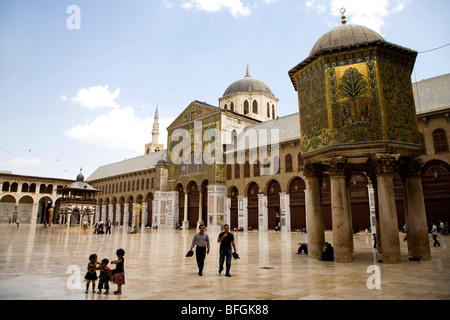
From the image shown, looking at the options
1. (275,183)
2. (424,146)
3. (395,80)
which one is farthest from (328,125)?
(275,183)

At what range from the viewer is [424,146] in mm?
22344

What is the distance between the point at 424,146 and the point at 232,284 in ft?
69.9

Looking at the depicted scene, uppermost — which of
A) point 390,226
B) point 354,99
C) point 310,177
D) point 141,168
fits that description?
point 141,168

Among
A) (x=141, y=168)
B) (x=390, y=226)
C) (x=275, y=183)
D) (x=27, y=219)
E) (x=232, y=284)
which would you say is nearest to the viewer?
(x=232, y=284)

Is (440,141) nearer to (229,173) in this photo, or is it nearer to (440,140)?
(440,140)

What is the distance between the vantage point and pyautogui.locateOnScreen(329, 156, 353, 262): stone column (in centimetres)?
988

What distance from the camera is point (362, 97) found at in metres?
10.4

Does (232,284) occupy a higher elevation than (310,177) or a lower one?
lower

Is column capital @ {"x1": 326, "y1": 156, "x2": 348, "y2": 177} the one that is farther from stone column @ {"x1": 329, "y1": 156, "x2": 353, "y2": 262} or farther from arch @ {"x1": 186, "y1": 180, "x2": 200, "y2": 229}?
arch @ {"x1": 186, "y1": 180, "x2": 200, "y2": 229}

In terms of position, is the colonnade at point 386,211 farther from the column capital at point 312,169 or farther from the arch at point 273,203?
the arch at point 273,203

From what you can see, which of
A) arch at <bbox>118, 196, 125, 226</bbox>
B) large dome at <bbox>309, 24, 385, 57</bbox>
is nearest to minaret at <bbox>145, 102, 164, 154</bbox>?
arch at <bbox>118, 196, 125, 226</bbox>

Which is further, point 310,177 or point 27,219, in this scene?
point 27,219

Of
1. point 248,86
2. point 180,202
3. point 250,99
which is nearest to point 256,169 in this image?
point 180,202
